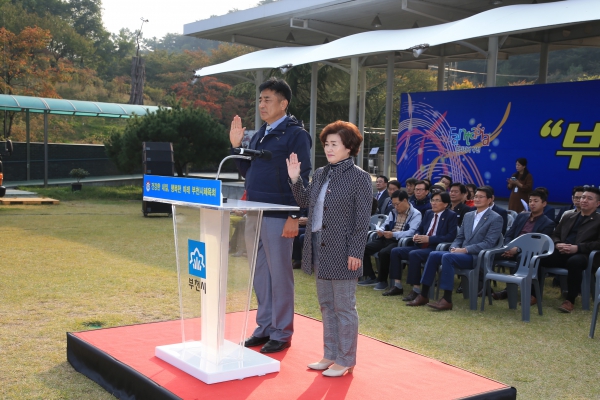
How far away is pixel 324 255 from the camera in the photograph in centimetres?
383

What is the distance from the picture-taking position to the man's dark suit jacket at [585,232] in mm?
6477

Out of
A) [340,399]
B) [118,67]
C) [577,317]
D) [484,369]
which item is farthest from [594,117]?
[118,67]

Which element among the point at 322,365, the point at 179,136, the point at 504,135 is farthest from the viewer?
the point at 179,136

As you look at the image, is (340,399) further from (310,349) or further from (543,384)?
(543,384)

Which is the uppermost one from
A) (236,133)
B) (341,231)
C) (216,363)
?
(236,133)

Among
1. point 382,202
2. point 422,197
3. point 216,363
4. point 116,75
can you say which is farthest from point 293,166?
point 116,75

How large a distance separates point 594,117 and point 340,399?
7.69 meters

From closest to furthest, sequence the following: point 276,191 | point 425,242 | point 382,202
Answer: point 276,191 → point 425,242 → point 382,202

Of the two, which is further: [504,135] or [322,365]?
[504,135]

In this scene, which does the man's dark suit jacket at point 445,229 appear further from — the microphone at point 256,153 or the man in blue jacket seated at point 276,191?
the microphone at point 256,153

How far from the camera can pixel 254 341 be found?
4.43m

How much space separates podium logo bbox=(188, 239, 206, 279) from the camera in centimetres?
377

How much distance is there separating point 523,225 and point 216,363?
459 cm

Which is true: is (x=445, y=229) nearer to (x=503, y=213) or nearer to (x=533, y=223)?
(x=503, y=213)
